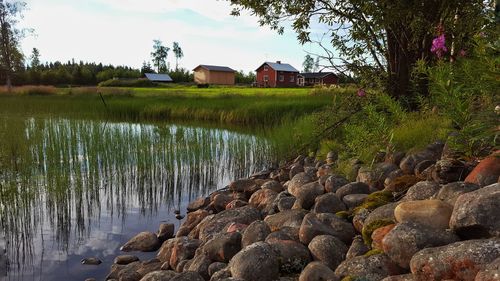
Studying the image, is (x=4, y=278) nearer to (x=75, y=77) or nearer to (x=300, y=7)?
(x=300, y=7)

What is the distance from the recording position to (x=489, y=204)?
2.76 m

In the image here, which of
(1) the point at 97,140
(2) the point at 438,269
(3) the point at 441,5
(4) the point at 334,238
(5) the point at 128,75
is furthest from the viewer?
(5) the point at 128,75

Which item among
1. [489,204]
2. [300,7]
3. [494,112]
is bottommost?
[489,204]

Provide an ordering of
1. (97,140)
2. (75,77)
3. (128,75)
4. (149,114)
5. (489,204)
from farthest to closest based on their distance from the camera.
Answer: (128,75) → (75,77) → (149,114) → (97,140) → (489,204)

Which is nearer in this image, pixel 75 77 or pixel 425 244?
pixel 425 244

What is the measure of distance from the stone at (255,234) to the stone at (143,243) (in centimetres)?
195

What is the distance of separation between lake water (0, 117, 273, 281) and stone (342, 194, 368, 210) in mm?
2587

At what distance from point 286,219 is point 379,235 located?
4.55ft

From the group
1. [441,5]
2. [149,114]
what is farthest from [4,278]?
[149,114]

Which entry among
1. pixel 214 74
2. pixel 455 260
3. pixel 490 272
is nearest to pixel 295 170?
pixel 455 260

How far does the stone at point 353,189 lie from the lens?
4680mm

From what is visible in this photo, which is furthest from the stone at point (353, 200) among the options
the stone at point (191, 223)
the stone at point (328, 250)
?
the stone at point (191, 223)

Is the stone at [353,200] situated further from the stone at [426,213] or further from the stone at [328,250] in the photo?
the stone at [426,213]

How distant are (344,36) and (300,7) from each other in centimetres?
101
